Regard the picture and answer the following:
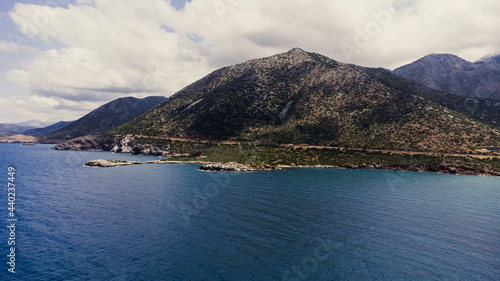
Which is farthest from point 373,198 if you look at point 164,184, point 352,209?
point 164,184

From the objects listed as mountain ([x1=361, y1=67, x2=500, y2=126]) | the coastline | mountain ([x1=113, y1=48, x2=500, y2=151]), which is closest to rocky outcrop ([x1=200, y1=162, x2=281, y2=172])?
the coastline

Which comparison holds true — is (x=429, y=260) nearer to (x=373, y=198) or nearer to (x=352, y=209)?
(x=352, y=209)

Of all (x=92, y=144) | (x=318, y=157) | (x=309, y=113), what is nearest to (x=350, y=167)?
(x=318, y=157)

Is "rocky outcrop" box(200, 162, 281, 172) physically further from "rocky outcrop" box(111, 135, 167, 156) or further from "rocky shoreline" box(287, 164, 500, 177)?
"rocky outcrop" box(111, 135, 167, 156)

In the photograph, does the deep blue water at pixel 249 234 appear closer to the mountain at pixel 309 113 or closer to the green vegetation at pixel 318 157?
the green vegetation at pixel 318 157

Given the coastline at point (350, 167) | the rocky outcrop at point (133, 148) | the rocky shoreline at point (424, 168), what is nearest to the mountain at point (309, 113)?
the rocky outcrop at point (133, 148)

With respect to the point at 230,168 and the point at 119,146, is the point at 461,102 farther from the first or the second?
the point at 119,146
